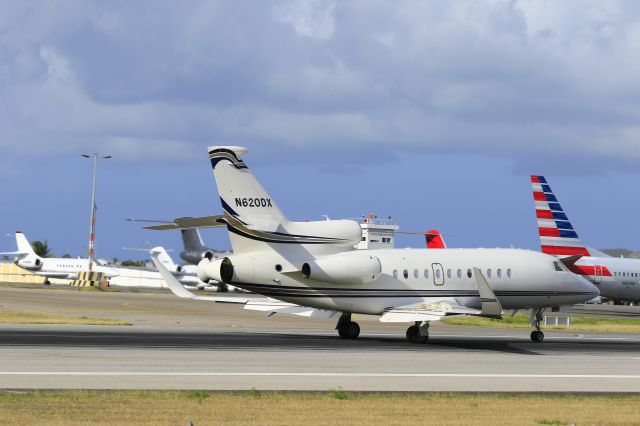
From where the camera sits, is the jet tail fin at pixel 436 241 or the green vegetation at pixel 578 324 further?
the jet tail fin at pixel 436 241

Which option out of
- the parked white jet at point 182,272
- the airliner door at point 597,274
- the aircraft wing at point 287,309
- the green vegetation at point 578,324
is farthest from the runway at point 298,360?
the parked white jet at point 182,272

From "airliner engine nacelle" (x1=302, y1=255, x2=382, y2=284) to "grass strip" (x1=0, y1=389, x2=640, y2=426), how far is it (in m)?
14.4

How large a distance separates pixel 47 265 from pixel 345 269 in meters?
111

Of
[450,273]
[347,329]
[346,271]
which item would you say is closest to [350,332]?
[347,329]

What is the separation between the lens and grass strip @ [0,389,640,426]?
1680cm

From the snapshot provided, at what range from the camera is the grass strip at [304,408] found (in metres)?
16.8

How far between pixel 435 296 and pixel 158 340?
1066 centimetres

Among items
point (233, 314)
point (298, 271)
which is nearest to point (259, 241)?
point (298, 271)

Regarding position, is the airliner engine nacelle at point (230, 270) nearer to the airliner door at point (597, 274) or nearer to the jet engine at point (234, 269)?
the jet engine at point (234, 269)

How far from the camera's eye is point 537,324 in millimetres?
40219

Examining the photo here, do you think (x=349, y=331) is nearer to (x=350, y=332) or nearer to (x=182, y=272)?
(x=350, y=332)

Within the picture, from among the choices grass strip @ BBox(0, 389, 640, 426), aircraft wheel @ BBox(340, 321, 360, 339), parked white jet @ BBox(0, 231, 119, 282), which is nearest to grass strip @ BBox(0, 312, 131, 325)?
aircraft wheel @ BBox(340, 321, 360, 339)

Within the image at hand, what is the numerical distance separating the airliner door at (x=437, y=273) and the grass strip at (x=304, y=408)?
17.1 metres

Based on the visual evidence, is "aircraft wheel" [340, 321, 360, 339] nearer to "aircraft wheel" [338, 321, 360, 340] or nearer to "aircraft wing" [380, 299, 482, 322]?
"aircraft wheel" [338, 321, 360, 340]
